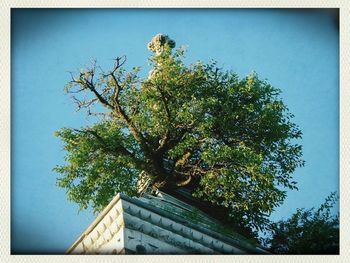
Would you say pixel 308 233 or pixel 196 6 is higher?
pixel 196 6

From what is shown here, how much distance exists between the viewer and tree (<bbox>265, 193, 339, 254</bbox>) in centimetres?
2155

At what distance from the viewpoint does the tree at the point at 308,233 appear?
21.5 m

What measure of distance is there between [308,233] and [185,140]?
10.4 feet

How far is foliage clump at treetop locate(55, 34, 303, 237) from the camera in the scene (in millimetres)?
23578

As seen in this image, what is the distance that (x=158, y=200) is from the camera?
22109 mm

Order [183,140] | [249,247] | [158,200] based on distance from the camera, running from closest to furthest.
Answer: [249,247]
[158,200]
[183,140]

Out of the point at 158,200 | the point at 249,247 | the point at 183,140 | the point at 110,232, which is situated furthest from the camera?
the point at 183,140

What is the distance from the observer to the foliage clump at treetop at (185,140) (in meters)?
23.6

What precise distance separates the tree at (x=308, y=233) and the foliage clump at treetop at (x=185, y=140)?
60 centimetres

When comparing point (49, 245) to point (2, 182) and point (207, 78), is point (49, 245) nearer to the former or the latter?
point (2, 182)

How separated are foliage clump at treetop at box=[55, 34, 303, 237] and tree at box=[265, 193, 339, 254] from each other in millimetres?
596

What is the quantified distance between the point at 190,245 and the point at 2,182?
3896 millimetres

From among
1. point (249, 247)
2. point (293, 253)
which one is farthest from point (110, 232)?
point (293, 253)

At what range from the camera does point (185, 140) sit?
2378 centimetres
